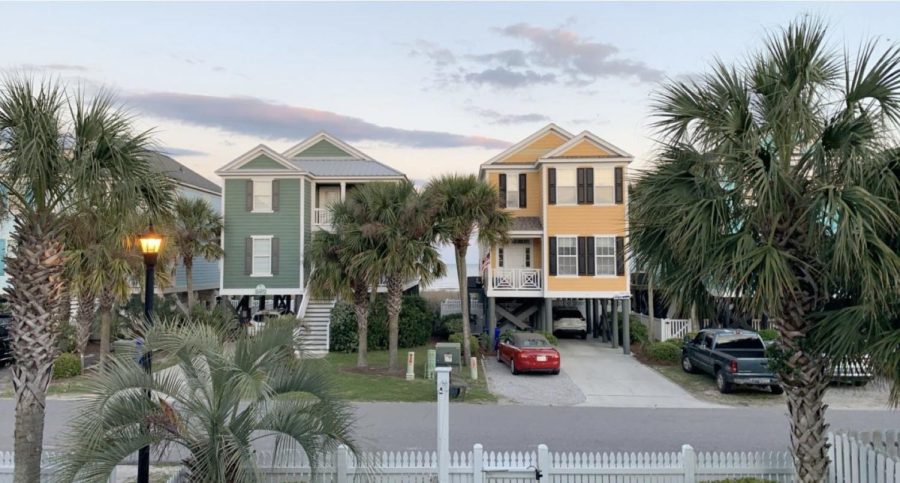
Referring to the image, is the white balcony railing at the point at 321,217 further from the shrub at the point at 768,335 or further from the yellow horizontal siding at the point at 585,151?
the shrub at the point at 768,335

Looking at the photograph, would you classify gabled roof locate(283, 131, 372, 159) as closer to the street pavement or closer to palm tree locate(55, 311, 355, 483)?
the street pavement

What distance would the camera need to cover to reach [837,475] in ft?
25.1

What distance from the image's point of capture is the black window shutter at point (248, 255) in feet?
80.4

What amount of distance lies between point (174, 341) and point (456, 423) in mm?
7878

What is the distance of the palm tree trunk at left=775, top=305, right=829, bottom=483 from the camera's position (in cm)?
660

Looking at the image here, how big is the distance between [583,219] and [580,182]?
62.0 inches

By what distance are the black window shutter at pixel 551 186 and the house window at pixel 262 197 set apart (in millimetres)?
12488

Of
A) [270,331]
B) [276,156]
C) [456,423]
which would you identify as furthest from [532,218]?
[270,331]

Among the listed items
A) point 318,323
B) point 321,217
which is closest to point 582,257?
point 318,323

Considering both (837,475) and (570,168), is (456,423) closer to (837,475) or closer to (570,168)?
(837,475)

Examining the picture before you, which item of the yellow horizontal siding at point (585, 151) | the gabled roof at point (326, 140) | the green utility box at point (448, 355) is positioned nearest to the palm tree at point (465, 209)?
the green utility box at point (448, 355)

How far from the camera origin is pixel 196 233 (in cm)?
2358

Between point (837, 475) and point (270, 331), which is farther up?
point (270, 331)

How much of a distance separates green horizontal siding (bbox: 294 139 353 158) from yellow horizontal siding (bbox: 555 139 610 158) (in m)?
11.7
